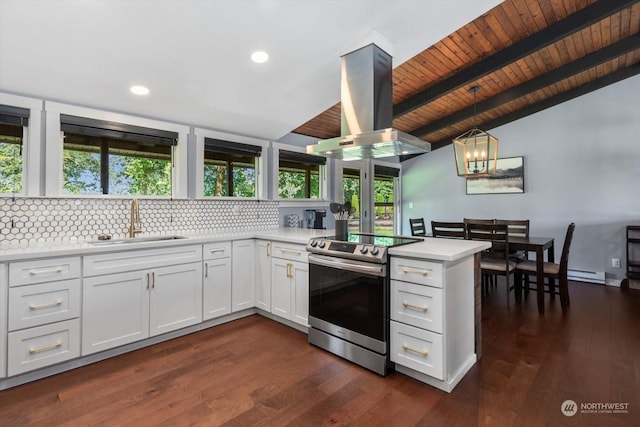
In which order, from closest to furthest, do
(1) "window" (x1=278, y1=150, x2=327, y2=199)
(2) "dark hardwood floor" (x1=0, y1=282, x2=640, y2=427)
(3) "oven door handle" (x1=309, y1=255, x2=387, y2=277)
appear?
(2) "dark hardwood floor" (x1=0, y1=282, x2=640, y2=427) → (3) "oven door handle" (x1=309, y1=255, x2=387, y2=277) → (1) "window" (x1=278, y1=150, x2=327, y2=199)

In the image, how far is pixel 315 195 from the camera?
4.82 metres

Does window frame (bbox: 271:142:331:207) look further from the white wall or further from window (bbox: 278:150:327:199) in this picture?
the white wall

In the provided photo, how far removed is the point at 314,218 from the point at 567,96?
14.4 feet

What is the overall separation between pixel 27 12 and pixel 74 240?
1.64 meters

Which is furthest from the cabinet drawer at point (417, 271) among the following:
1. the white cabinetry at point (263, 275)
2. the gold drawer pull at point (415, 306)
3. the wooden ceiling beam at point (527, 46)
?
the wooden ceiling beam at point (527, 46)

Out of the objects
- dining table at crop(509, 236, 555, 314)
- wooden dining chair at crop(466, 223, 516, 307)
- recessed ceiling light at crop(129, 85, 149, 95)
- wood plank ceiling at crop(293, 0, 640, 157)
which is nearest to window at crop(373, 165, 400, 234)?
wood plank ceiling at crop(293, 0, 640, 157)

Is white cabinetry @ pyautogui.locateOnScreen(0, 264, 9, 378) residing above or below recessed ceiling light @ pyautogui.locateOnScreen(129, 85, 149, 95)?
below

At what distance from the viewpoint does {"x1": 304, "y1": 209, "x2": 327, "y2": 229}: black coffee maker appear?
14.7ft

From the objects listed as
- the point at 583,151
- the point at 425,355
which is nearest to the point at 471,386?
the point at 425,355

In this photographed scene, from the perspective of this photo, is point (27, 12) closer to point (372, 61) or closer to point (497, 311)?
point (372, 61)

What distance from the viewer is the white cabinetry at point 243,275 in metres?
3.12

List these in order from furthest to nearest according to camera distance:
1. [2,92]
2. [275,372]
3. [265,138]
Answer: [265,138] < [2,92] < [275,372]

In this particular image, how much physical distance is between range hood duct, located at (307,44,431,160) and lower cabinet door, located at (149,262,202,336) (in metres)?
1.64

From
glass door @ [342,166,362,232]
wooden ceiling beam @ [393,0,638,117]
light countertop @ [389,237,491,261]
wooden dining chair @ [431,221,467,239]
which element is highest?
wooden ceiling beam @ [393,0,638,117]
